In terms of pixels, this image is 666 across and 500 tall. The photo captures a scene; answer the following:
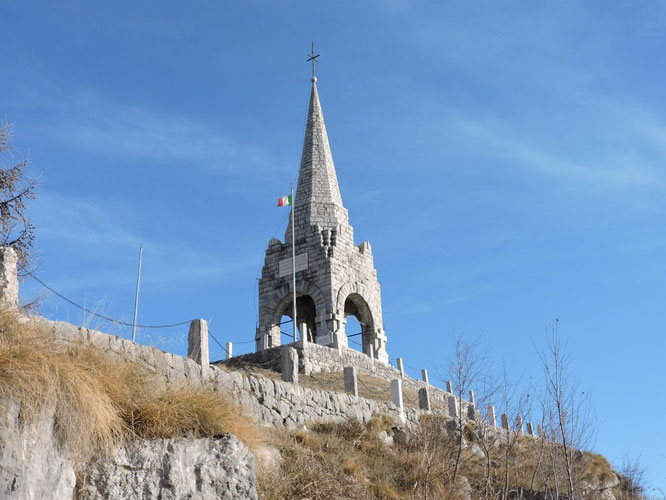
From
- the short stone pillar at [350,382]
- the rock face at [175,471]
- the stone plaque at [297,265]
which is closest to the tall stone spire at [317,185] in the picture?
the stone plaque at [297,265]

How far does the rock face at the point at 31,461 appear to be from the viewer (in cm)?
658

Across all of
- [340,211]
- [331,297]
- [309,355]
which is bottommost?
[309,355]

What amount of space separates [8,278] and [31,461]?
276 cm

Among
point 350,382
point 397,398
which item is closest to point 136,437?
point 397,398

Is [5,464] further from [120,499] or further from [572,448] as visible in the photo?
[572,448]

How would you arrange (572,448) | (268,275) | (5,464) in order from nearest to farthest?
(5,464) → (572,448) → (268,275)

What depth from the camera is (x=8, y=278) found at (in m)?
8.84

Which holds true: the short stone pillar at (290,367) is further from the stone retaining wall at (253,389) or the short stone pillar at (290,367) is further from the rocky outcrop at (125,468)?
the rocky outcrop at (125,468)

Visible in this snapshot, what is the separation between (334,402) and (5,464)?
8669mm

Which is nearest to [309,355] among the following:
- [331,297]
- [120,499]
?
[331,297]

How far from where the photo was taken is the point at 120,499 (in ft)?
24.6

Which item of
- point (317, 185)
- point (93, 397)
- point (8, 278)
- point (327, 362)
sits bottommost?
point (93, 397)

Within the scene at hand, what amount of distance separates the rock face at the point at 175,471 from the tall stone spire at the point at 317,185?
2441 cm

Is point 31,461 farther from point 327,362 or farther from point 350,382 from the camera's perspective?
point 327,362
